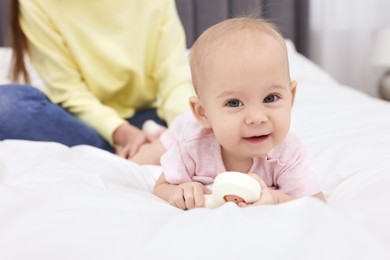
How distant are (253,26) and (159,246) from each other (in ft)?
1.26

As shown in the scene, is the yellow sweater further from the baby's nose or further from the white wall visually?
the white wall

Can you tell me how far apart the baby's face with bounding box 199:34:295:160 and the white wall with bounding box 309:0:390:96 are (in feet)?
6.42

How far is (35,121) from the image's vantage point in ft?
4.07

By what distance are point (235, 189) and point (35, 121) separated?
0.76 meters

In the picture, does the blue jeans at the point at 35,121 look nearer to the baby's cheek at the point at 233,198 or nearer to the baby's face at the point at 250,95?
the baby's face at the point at 250,95

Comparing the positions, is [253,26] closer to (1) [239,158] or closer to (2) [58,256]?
(1) [239,158]

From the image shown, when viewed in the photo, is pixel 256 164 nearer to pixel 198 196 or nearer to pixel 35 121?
pixel 198 196

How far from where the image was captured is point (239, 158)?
82cm

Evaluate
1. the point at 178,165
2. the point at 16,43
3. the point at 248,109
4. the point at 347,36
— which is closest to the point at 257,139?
the point at 248,109

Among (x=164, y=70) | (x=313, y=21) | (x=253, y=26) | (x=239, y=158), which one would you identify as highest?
(x=253, y=26)

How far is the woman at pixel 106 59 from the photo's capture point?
1.43 meters

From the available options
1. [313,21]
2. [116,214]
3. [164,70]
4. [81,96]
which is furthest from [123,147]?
[313,21]

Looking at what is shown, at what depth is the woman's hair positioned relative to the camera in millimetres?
1441

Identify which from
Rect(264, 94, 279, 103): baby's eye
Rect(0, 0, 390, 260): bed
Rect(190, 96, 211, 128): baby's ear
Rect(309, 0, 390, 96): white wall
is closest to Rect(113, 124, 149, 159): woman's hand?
Rect(0, 0, 390, 260): bed
